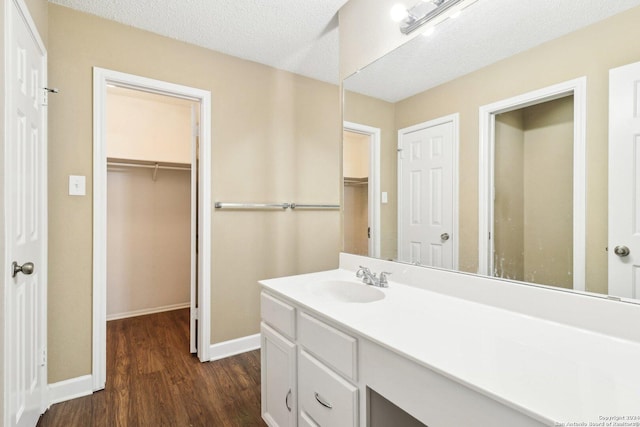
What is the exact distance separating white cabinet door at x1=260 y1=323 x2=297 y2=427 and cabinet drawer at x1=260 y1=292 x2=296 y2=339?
0.12 ft

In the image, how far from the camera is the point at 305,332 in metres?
1.23

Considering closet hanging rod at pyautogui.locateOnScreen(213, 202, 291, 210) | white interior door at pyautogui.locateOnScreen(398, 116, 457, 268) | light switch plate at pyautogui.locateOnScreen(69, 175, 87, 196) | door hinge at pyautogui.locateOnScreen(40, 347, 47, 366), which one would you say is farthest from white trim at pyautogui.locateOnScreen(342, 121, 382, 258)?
door hinge at pyautogui.locateOnScreen(40, 347, 47, 366)

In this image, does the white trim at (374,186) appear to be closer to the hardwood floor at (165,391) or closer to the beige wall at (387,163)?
the beige wall at (387,163)

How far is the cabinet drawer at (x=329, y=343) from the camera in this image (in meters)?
1.00

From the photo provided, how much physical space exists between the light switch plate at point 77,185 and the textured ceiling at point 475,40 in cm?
177

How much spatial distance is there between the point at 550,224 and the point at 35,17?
250cm

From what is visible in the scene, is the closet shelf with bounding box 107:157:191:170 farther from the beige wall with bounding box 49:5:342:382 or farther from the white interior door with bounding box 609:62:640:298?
the white interior door with bounding box 609:62:640:298

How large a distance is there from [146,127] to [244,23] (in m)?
1.80

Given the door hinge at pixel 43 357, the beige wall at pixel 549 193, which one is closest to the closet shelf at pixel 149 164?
the door hinge at pixel 43 357

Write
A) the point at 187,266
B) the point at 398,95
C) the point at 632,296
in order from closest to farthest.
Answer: the point at 632,296, the point at 398,95, the point at 187,266

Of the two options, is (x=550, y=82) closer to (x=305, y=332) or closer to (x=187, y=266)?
(x=305, y=332)

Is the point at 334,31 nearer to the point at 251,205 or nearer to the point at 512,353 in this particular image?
the point at 251,205

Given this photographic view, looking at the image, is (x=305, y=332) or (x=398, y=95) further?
(x=398, y=95)

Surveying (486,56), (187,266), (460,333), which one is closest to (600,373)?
(460,333)
